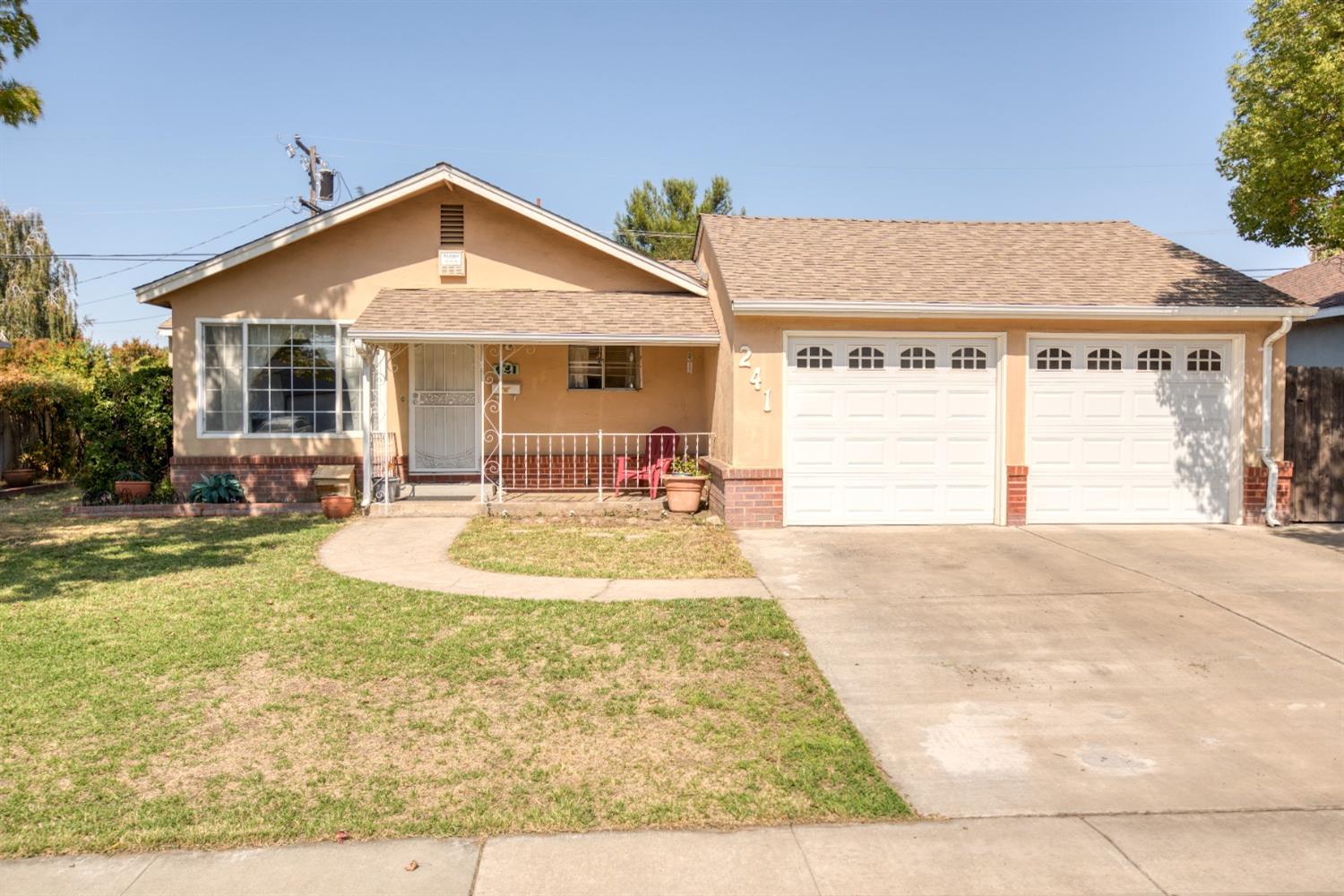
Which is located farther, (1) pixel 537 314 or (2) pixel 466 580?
(1) pixel 537 314

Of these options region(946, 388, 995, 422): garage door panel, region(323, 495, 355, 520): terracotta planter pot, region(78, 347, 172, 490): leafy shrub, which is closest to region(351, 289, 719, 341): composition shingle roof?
region(323, 495, 355, 520): terracotta planter pot

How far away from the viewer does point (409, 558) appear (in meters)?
9.53

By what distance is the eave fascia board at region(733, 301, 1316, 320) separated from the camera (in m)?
11.1

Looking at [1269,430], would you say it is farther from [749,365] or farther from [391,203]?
[391,203]

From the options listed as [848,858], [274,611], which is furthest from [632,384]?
[848,858]

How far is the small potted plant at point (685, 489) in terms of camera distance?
39.4ft

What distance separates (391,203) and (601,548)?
721 cm

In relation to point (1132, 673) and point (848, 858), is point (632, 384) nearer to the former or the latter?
point (1132, 673)

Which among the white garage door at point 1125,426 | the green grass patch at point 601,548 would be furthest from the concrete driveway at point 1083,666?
the white garage door at point 1125,426

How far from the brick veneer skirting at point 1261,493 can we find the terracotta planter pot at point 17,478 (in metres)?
20.4

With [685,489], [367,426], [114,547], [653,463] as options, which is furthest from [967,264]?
[114,547]

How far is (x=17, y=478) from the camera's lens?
1634cm

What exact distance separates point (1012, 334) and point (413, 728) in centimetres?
936

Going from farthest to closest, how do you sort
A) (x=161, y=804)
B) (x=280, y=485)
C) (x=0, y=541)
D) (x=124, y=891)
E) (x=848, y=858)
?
(x=280, y=485) < (x=0, y=541) < (x=161, y=804) < (x=848, y=858) < (x=124, y=891)
